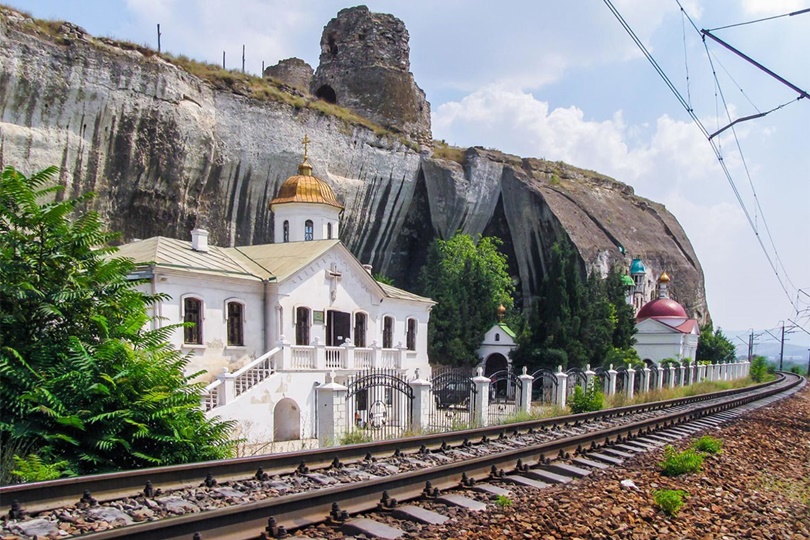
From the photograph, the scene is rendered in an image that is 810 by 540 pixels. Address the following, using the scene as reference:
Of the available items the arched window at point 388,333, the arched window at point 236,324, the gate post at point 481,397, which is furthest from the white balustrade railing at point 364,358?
the gate post at point 481,397

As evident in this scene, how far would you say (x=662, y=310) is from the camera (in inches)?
1729

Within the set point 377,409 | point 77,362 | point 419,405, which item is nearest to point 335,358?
point 377,409

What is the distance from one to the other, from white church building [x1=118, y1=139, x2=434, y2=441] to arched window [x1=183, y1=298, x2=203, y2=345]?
1.1 inches

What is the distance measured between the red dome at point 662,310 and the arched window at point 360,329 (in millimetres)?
23771

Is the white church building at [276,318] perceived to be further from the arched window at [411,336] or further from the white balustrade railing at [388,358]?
the arched window at [411,336]

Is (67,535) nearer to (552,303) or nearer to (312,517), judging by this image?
(312,517)

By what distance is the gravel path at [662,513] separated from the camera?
656 cm

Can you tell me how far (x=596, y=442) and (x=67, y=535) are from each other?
834cm

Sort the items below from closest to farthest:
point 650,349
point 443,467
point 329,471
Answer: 1. point 443,467
2. point 329,471
3. point 650,349

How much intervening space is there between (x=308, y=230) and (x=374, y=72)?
2085 centimetres

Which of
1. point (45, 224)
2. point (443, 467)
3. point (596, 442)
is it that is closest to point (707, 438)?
point (596, 442)

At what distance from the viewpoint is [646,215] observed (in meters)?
58.0

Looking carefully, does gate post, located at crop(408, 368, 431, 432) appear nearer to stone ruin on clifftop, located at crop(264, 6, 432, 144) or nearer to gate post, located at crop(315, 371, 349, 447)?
gate post, located at crop(315, 371, 349, 447)

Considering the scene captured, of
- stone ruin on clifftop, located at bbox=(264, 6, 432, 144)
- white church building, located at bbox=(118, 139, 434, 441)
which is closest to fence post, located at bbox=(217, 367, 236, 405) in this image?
white church building, located at bbox=(118, 139, 434, 441)
